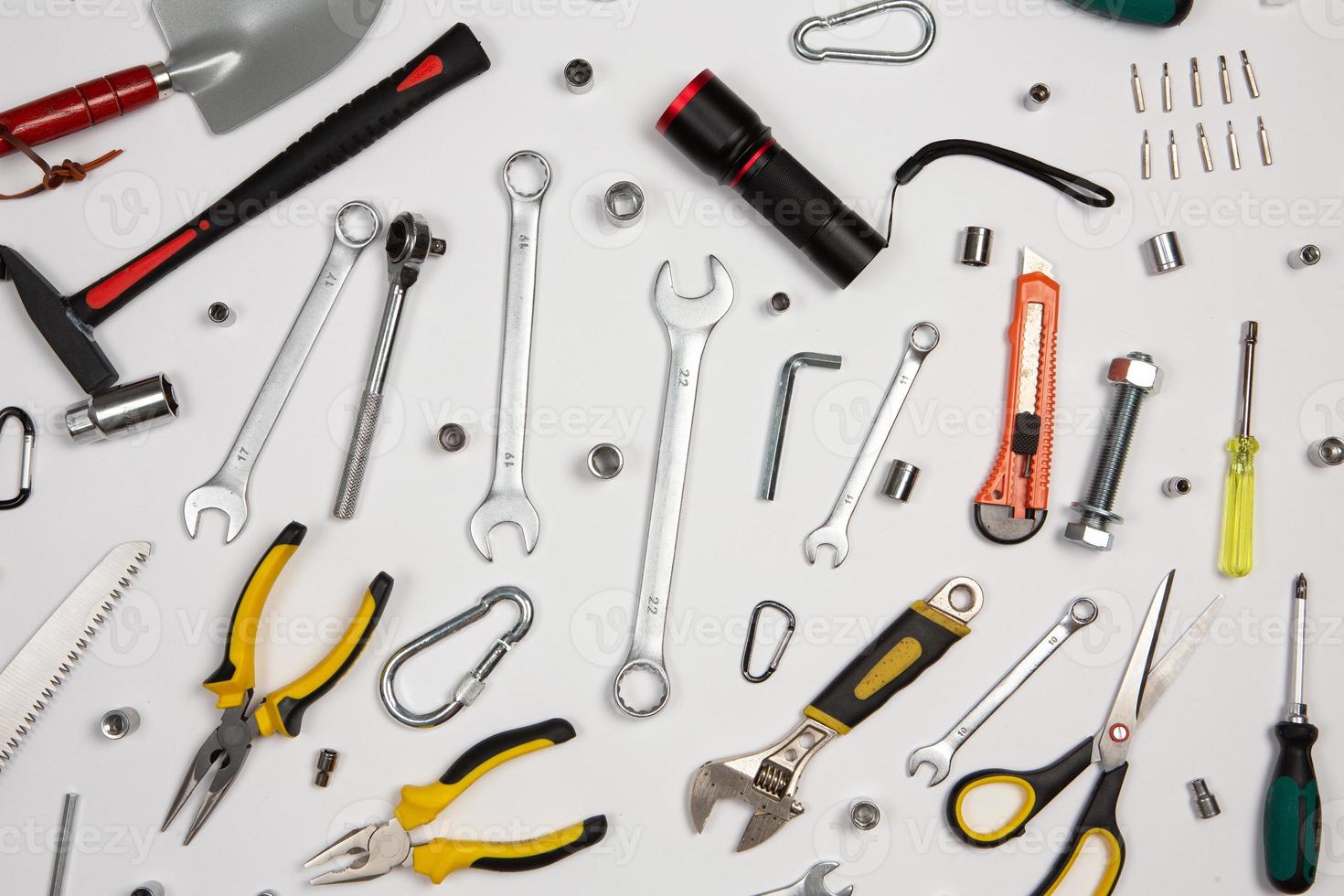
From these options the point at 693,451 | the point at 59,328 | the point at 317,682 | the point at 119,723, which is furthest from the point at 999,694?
the point at 59,328

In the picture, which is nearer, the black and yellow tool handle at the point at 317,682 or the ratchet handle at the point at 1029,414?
the black and yellow tool handle at the point at 317,682

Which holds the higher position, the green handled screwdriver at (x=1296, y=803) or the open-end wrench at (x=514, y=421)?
the open-end wrench at (x=514, y=421)

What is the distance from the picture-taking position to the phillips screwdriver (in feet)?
5.72

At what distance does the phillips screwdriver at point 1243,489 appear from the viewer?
1743mm

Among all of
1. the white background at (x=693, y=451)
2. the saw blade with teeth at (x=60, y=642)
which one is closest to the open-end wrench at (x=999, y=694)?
the white background at (x=693, y=451)

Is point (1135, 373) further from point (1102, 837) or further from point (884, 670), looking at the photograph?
point (1102, 837)

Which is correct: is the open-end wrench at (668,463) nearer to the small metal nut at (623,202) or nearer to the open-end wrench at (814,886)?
the small metal nut at (623,202)

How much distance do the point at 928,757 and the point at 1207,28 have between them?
150 cm

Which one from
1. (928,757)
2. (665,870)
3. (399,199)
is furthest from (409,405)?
(928,757)

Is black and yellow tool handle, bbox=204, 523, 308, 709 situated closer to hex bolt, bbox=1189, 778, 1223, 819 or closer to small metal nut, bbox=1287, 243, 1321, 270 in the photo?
hex bolt, bbox=1189, 778, 1223, 819

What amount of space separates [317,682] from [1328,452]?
6.09ft

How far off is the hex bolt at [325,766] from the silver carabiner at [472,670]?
0.41 feet

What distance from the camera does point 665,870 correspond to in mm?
1715

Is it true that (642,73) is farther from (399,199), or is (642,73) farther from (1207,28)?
(1207,28)
